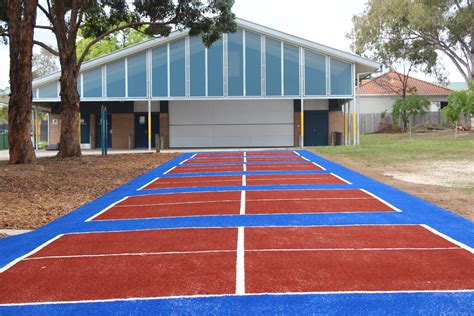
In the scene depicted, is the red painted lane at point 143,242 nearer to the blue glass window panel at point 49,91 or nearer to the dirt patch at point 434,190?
the dirt patch at point 434,190

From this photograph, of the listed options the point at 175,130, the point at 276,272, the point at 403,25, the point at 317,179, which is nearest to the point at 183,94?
the point at 175,130

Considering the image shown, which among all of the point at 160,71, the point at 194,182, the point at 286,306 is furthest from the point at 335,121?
the point at 286,306

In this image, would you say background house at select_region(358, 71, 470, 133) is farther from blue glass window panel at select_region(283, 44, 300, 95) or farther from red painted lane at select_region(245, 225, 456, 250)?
red painted lane at select_region(245, 225, 456, 250)

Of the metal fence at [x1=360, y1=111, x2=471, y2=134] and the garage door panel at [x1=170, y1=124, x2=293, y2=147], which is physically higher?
the metal fence at [x1=360, y1=111, x2=471, y2=134]

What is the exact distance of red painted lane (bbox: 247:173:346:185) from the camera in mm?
15558

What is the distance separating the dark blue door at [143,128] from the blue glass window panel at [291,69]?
947cm

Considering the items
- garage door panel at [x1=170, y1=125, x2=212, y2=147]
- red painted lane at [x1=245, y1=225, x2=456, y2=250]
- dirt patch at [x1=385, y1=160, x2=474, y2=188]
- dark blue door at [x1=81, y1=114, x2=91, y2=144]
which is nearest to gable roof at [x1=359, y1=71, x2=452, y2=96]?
garage door panel at [x1=170, y1=125, x2=212, y2=147]

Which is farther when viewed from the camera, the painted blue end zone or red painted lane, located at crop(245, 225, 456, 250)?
red painted lane, located at crop(245, 225, 456, 250)

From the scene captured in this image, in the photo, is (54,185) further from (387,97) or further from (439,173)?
(387,97)

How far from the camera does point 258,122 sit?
36406mm

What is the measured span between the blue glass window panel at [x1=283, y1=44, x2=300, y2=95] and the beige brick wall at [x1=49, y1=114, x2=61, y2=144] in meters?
16.4

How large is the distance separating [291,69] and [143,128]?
37.0 feet

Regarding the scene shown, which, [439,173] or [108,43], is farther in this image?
[108,43]

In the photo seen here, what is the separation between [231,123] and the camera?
3641cm
